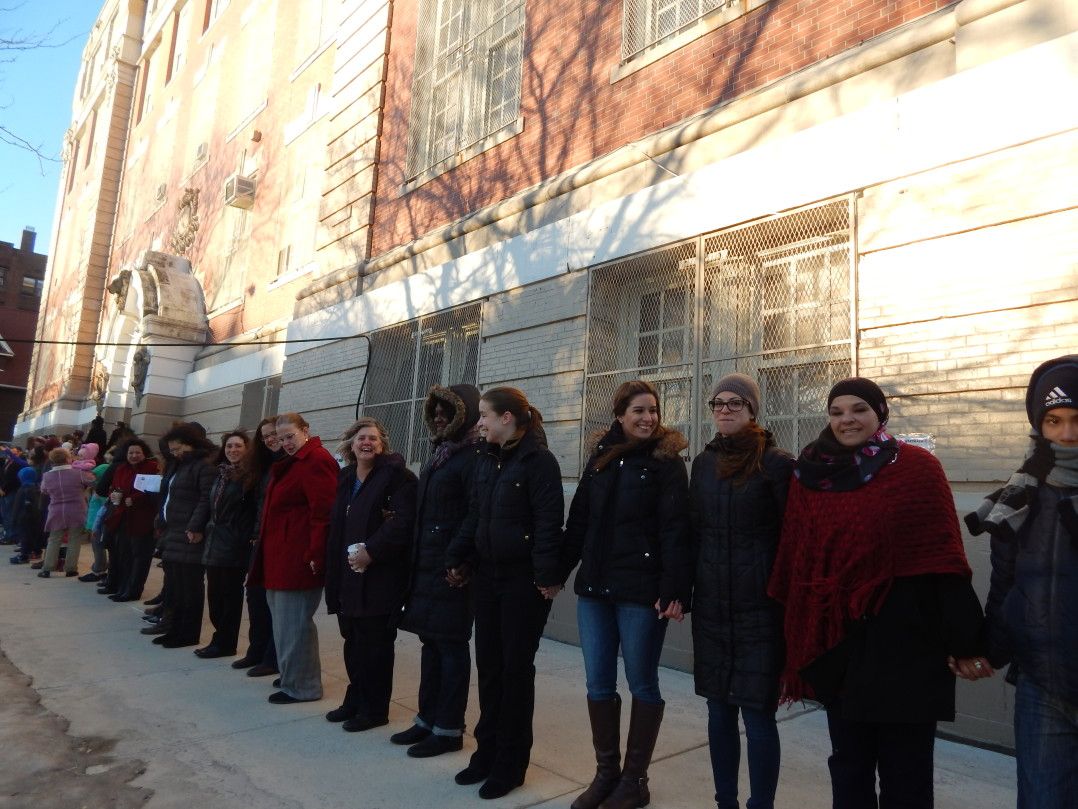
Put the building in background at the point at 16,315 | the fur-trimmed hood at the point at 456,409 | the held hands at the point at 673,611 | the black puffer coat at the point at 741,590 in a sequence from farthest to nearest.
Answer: the building in background at the point at 16,315 → the fur-trimmed hood at the point at 456,409 → the held hands at the point at 673,611 → the black puffer coat at the point at 741,590

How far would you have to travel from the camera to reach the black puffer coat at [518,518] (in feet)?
12.9

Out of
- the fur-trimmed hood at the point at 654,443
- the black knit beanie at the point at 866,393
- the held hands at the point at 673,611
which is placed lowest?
the held hands at the point at 673,611

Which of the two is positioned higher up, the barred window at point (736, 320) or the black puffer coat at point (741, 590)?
the barred window at point (736, 320)

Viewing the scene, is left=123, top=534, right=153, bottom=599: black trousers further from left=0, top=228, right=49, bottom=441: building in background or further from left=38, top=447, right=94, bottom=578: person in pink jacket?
left=0, top=228, right=49, bottom=441: building in background

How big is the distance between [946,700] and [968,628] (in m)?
0.26

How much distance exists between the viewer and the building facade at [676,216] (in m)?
5.03

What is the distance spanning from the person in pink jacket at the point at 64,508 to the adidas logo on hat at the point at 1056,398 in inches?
457

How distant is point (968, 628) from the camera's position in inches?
106

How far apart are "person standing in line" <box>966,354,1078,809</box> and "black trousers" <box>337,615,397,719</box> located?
327 cm

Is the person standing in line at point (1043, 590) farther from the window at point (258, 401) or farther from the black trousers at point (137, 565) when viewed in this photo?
the window at point (258, 401)

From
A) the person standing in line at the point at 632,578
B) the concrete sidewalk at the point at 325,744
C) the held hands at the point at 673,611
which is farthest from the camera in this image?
the concrete sidewalk at the point at 325,744

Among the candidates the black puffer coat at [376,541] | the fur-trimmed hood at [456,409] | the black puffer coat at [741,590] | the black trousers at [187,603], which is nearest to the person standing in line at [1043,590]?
the black puffer coat at [741,590]

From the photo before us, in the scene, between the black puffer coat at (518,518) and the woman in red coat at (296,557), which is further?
the woman in red coat at (296,557)

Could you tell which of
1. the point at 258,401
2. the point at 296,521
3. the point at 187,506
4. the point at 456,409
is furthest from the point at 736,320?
the point at 258,401
